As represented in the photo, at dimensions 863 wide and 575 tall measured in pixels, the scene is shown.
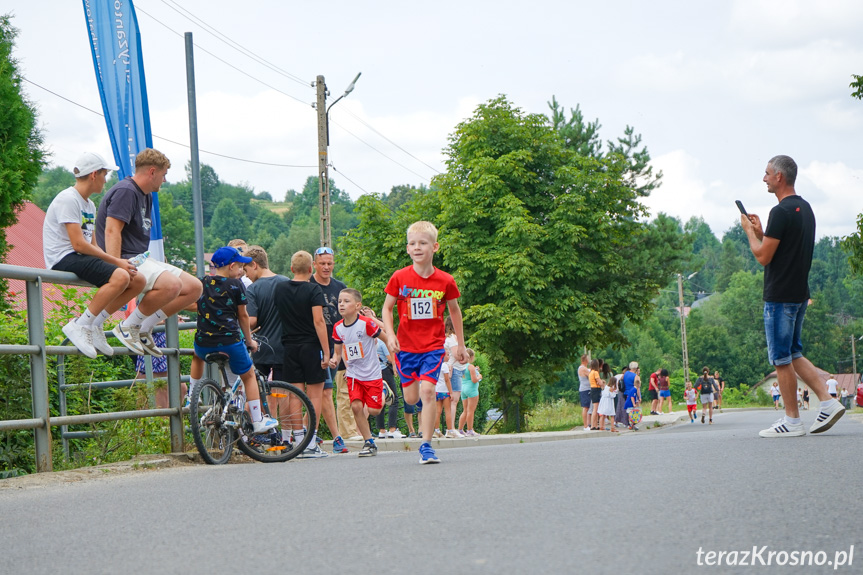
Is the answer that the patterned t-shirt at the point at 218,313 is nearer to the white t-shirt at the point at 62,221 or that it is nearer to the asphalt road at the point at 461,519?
the white t-shirt at the point at 62,221

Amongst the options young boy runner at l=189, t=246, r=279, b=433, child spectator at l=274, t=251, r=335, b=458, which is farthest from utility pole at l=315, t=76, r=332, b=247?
young boy runner at l=189, t=246, r=279, b=433

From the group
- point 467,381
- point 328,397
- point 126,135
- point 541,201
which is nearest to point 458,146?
point 541,201

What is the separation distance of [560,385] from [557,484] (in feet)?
361

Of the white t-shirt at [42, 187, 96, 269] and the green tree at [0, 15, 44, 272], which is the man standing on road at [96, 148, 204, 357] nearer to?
the white t-shirt at [42, 187, 96, 269]

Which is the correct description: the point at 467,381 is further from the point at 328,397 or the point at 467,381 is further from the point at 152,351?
the point at 152,351

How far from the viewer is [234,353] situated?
8438 millimetres

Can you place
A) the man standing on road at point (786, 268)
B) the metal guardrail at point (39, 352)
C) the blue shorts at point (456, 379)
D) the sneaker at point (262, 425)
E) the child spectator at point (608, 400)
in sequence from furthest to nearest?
the child spectator at point (608, 400)
the blue shorts at point (456, 379)
the sneaker at point (262, 425)
the man standing on road at point (786, 268)
the metal guardrail at point (39, 352)

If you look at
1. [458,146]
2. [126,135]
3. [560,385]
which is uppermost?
[458,146]

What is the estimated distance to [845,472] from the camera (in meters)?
5.72

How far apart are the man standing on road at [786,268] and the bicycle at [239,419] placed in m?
4.17

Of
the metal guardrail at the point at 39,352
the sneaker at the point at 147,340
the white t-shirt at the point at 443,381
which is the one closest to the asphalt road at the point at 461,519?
the metal guardrail at the point at 39,352

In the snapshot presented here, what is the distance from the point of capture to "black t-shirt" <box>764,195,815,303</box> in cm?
852

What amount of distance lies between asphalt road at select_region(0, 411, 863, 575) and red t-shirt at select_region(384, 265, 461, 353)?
134 centimetres

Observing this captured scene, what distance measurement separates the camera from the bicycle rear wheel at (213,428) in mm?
8164
